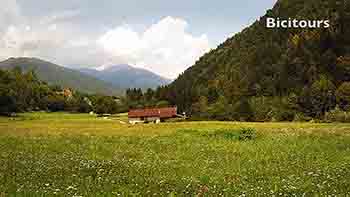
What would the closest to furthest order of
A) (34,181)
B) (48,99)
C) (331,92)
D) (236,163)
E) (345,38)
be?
(34,181) < (236,163) < (331,92) < (345,38) < (48,99)

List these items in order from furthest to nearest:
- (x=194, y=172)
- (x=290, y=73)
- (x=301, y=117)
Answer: (x=290, y=73)
(x=301, y=117)
(x=194, y=172)

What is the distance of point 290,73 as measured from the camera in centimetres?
14200

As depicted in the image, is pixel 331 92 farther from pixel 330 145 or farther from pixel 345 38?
pixel 330 145

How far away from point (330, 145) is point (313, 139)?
5605 millimetres

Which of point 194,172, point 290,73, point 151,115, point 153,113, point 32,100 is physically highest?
point 290,73

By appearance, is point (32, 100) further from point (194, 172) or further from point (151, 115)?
point (194, 172)

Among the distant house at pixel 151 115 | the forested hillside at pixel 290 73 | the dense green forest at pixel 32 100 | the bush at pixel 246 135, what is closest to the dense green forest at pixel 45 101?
the dense green forest at pixel 32 100

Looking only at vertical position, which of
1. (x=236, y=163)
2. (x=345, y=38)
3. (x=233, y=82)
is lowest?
(x=236, y=163)

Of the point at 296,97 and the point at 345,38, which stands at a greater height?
the point at 345,38

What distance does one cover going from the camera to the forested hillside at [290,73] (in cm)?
12388

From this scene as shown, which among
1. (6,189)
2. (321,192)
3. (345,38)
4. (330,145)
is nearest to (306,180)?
(321,192)

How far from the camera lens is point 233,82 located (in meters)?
158

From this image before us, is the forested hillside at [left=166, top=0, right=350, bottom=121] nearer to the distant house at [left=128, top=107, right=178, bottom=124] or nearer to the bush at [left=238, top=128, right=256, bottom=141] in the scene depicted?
the distant house at [left=128, top=107, right=178, bottom=124]

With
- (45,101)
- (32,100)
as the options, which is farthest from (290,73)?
(45,101)
